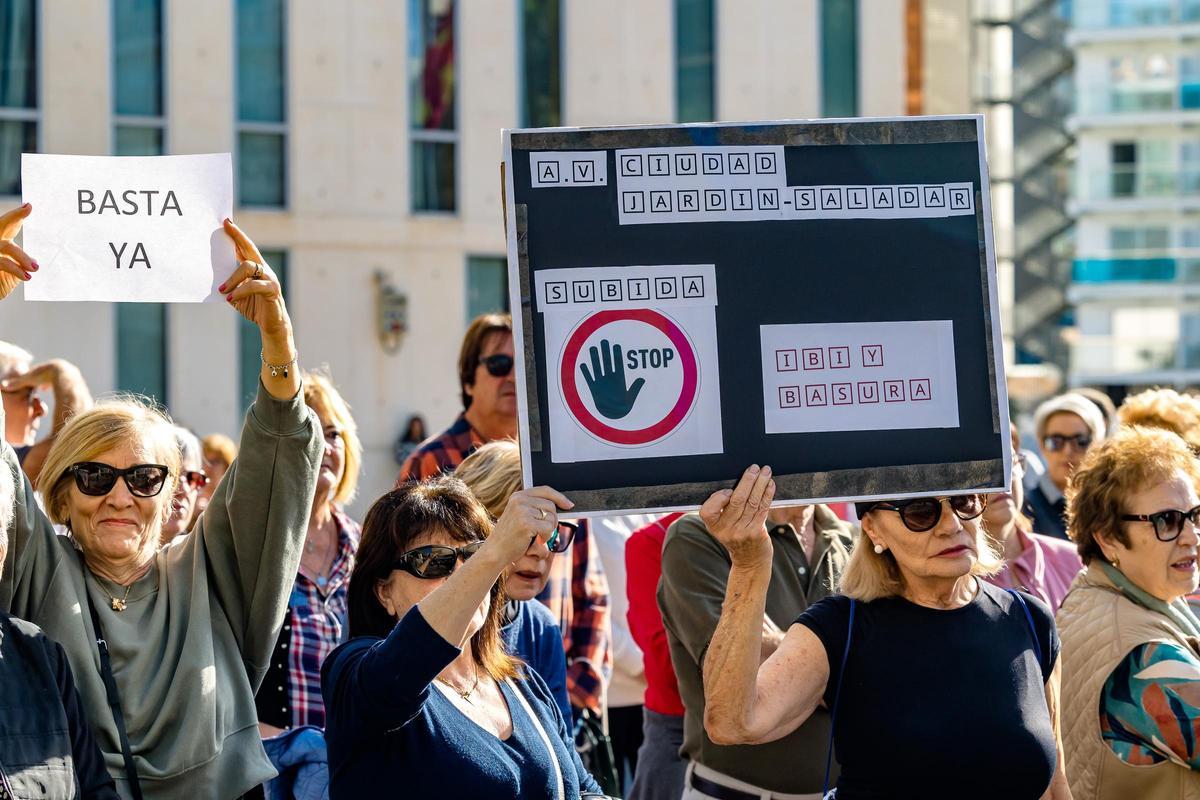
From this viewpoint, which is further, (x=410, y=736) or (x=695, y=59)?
(x=695, y=59)

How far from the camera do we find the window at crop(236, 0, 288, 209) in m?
21.1

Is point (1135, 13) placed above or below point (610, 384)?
above

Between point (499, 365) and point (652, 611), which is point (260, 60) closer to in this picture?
point (499, 365)

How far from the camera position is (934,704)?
3.89 meters

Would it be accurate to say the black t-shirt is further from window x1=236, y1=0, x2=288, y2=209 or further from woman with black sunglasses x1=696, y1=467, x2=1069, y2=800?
window x1=236, y1=0, x2=288, y2=209

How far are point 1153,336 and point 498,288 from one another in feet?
122

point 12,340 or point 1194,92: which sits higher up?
point 1194,92

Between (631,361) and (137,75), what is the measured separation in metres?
18.1

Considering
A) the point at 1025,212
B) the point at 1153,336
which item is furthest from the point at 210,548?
the point at 1025,212

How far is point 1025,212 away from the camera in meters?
60.9

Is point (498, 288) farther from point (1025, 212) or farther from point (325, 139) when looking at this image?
point (1025, 212)

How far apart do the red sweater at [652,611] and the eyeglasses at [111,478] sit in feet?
5.36

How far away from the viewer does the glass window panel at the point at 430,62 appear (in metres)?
21.8

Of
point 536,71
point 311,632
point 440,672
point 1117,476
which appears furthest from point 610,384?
point 536,71
